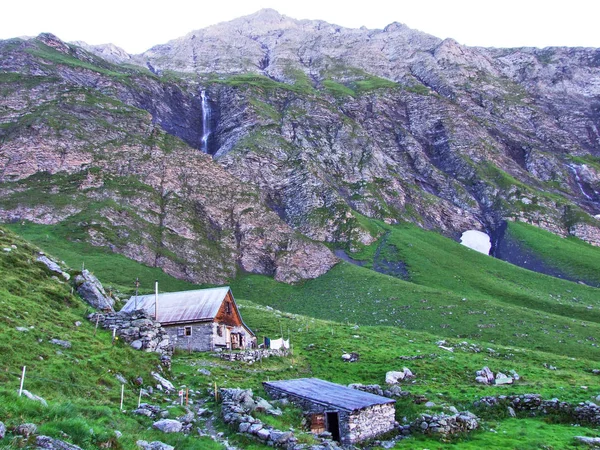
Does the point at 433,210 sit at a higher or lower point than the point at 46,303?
higher

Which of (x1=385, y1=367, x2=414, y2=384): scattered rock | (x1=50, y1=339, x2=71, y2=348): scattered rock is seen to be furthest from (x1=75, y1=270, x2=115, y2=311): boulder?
(x1=385, y1=367, x2=414, y2=384): scattered rock

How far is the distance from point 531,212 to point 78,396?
18003 cm

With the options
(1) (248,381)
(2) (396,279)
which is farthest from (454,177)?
(1) (248,381)

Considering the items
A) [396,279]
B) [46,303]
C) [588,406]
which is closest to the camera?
[588,406]

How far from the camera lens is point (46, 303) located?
33.4 metres

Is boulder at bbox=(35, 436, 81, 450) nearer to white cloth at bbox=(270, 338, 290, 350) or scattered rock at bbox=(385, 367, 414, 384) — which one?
scattered rock at bbox=(385, 367, 414, 384)

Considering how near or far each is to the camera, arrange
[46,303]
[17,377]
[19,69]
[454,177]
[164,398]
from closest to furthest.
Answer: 1. [17,377]
2. [164,398]
3. [46,303]
4. [19,69]
5. [454,177]

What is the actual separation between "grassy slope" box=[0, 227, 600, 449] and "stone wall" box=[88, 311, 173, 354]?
1478mm

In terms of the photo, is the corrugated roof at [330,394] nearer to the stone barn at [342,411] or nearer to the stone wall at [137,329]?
the stone barn at [342,411]

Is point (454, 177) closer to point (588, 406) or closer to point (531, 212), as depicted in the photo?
point (531, 212)

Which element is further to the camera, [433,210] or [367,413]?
[433,210]

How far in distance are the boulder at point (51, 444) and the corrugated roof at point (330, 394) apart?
52.3ft

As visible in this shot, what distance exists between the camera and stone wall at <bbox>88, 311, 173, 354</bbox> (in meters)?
32.2

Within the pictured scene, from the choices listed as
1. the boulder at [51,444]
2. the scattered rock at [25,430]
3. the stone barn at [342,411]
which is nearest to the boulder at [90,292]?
the stone barn at [342,411]
